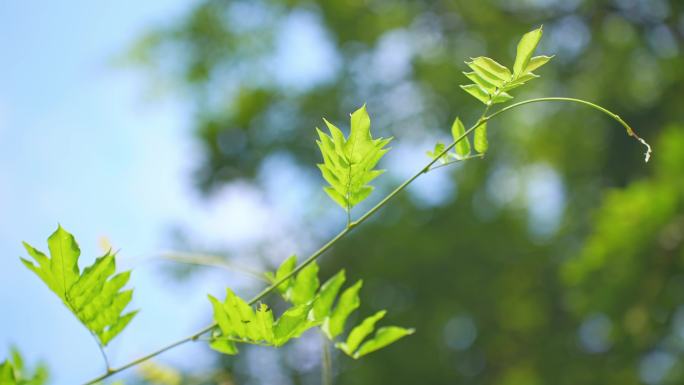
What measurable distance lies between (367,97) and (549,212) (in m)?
1.50

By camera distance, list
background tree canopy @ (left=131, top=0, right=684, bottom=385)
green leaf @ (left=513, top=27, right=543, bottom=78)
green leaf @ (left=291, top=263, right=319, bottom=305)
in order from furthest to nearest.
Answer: background tree canopy @ (left=131, top=0, right=684, bottom=385) < green leaf @ (left=291, top=263, right=319, bottom=305) < green leaf @ (left=513, top=27, right=543, bottom=78)

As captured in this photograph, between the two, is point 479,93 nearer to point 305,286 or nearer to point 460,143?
point 460,143

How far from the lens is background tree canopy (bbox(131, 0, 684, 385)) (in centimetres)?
421

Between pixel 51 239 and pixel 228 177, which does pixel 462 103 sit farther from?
pixel 51 239

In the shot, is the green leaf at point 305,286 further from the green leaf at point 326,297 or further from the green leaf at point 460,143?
the green leaf at point 460,143

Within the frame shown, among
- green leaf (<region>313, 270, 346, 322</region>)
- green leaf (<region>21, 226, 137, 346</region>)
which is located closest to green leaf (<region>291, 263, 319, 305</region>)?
green leaf (<region>313, 270, 346, 322</region>)

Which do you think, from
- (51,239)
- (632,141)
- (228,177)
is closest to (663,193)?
(51,239)

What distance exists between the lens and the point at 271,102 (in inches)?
192

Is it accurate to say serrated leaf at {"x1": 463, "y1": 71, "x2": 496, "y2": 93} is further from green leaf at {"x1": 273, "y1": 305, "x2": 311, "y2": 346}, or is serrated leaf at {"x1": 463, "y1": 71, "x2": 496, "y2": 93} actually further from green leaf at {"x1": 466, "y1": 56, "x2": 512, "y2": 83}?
green leaf at {"x1": 273, "y1": 305, "x2": 311, "y2": 346}

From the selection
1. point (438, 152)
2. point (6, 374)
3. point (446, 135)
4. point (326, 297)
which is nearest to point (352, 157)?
Result: point (438, 152)

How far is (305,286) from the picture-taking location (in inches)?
22.8

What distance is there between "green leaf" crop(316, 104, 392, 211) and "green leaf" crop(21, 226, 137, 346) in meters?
0.16

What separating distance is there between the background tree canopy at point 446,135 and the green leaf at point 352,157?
11.7 feet

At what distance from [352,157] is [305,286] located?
14 cm
